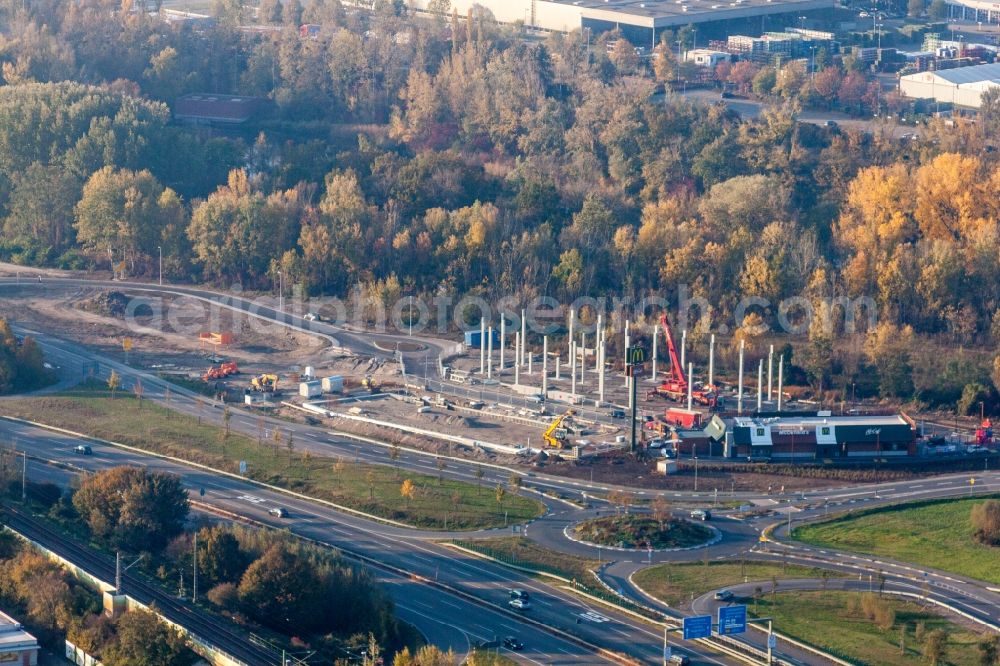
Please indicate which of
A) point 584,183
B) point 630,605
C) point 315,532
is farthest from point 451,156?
point 630,605

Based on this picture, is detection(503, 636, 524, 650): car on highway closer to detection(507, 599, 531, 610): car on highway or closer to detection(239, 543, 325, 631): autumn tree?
detection(507, 599, 531, 610): car on highway

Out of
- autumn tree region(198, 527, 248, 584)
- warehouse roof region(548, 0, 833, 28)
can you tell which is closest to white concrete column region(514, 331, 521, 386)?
autumn tree region(198, 527, 248, 584)

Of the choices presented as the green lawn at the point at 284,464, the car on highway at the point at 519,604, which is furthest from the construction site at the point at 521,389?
the car on highway at the point at 519,604

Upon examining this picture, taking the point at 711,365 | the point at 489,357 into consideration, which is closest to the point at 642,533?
the point at 711,365

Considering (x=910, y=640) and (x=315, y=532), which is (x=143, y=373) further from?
(x=910, y=640)

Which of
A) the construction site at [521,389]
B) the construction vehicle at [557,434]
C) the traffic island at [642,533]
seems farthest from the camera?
the construction vehicle at [557,434]

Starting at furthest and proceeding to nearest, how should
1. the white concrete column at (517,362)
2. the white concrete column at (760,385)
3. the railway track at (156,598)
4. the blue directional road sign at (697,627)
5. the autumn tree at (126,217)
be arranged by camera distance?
the autumn tree at (126,217) → the white concrete column at (517,362) → the white concrete column at (760,385) → the railway track at (156,598) → the blue directional road sign at (697,627)

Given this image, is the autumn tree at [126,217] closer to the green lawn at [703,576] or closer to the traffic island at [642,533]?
the traffic island at [642,533]

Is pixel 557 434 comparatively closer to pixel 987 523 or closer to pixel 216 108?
pixel 987 523
